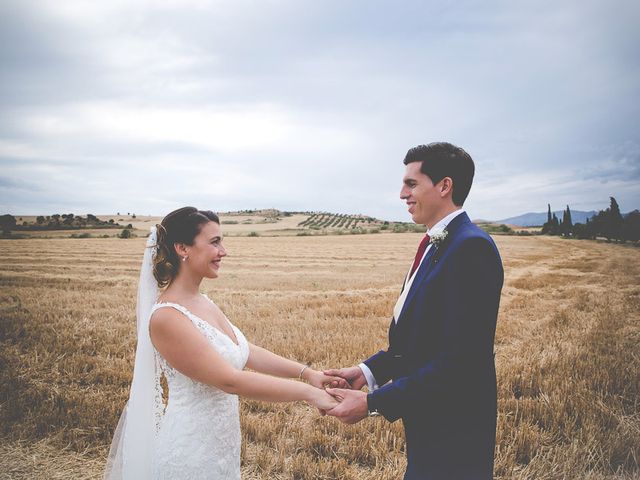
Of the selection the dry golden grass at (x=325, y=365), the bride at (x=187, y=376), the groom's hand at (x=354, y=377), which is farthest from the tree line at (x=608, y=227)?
the bride at (x=187, y=376)

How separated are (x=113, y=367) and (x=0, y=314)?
5.93 metres

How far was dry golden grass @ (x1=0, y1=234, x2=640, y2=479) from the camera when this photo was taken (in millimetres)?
4227

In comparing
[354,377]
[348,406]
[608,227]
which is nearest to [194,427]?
[348,406]

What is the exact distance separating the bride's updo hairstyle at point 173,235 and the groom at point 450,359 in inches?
64.7

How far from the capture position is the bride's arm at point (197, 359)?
2.48 meters

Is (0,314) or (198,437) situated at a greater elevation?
(198,437)

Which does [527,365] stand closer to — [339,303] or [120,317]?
[339,303]

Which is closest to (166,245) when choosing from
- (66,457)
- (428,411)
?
(428,411)

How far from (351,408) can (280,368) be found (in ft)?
3.21

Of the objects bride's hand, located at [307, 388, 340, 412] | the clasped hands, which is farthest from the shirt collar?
bride's hand, located at [307, 388, 340, 412]

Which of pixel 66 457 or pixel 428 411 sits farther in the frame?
pixel 66 457

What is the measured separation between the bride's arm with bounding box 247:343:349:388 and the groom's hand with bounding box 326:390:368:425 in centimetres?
75

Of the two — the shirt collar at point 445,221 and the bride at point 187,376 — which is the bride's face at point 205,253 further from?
the shirt collar at point 445,221

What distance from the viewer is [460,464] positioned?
2277 mm
